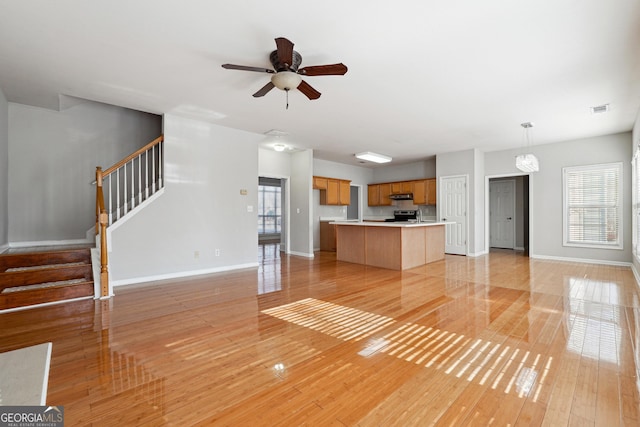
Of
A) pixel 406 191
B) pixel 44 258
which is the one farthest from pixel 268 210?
pixel 44 258

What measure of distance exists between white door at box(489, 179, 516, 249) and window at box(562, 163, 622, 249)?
2.30m

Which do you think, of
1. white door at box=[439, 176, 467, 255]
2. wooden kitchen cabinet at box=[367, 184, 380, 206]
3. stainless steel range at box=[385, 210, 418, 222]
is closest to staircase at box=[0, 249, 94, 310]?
stainless steel range at box=[385, 210, 418, 222]

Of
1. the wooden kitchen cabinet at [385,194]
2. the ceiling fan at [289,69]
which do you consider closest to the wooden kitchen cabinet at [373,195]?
the wooden kitchen cabinet at [385,194]

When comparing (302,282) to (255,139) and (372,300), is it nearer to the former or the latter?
(372,300)

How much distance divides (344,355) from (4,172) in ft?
18.9

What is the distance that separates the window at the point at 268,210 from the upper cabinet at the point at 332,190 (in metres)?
3.50

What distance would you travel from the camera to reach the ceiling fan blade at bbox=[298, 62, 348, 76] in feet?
8.82

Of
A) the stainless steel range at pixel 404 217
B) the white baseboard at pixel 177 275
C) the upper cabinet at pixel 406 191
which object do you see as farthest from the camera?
the upper cabinet at pixel 406 191

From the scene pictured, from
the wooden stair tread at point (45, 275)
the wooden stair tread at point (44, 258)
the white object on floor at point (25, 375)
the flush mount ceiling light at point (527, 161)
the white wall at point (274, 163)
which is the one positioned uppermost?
the white wall at point (274, 163)

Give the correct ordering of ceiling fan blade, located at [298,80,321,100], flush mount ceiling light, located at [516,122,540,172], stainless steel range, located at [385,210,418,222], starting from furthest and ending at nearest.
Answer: stainless steel range, located at [385,210,418,222]
flush mount ceiling light, located at [516,122,540,172]
ceiling fan blade, located at [298,80,321,100]

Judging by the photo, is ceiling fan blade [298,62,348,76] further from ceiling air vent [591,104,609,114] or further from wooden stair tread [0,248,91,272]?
ceiling air vent [591,104,609,114]

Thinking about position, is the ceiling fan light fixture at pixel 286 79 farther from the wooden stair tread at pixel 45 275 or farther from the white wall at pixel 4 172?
the white wall at pixel 4 172

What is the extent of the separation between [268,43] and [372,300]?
10.2 feet

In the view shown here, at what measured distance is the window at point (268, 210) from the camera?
11.3m
